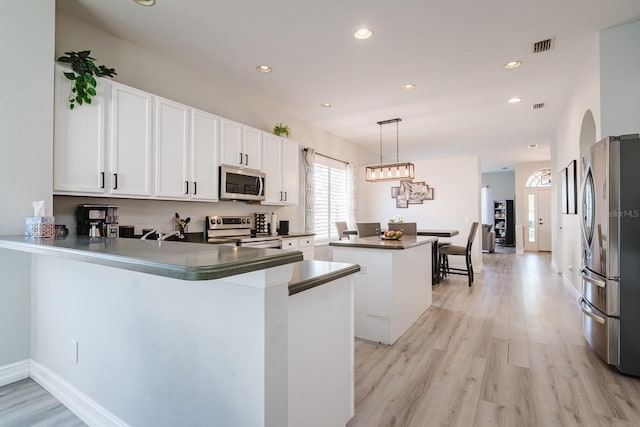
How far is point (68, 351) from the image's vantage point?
1.98 metres

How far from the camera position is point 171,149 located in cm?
314

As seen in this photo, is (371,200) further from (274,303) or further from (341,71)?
(274,303)

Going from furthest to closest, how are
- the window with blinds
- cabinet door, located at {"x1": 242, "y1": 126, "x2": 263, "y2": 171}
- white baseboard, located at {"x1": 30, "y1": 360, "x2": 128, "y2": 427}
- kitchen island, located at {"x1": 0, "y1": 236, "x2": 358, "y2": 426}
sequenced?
the window with blinds < cabinet door, located at {"x1": 242, "y1": 126, "x2": 263, "y2": 171} < white baseboard, located at {"x1": 30, "y1": 360, "x2": 128, "y2": 427} < kitchen island, located at {"x1": 0, "y1": 236, "x2": 358, "y2": 426}

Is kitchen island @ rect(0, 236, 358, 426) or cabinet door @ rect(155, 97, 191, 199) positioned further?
cabinet door @ rect(155, 97, 191, 199)

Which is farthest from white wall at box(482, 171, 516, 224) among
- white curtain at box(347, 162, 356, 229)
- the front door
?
white curtain at box(347, 162, 356, 229)

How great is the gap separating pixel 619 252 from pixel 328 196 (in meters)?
4.67

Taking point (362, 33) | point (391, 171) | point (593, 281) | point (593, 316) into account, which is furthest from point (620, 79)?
point (391, 171)

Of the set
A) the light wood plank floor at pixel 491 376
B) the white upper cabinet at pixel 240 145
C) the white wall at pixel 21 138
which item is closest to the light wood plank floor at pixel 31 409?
the white wall at pixel 21 138

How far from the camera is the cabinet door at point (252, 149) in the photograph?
404cm

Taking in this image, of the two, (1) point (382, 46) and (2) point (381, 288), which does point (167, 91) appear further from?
(2) point (381, 288)

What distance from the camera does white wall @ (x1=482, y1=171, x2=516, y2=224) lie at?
12375mm

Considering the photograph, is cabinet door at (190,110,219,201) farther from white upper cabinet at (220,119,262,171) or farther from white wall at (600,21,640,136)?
white wall at (600,21,640,136)

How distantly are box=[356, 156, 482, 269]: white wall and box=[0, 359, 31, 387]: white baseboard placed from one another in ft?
20.9

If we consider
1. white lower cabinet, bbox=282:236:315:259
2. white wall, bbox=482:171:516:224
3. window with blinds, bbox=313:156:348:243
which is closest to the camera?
white lower cabinet, bbox=282:236:315:259
